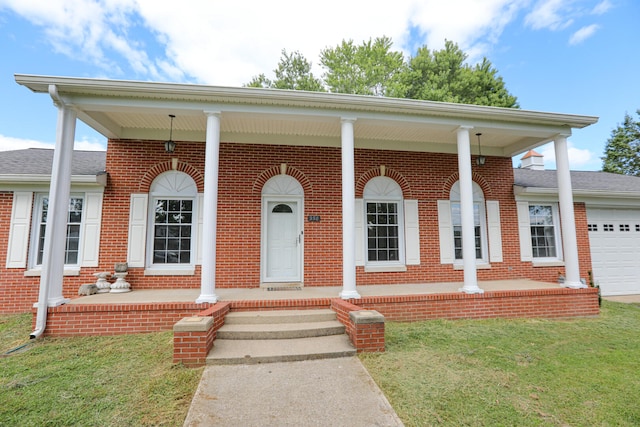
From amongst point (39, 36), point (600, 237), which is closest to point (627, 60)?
point (600, 237)

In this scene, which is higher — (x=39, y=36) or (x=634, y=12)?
(x=39, y=36)

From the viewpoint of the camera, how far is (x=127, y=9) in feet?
29.8

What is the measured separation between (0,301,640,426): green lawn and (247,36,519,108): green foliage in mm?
16432

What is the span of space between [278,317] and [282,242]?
2.50 meters

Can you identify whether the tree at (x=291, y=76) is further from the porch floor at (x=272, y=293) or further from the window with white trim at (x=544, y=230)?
the porch floor at (x=272, y=293)

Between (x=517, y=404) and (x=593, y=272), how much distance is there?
→ 27.0 feet

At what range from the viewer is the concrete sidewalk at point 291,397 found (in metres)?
2.57

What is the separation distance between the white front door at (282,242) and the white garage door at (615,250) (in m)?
8.46

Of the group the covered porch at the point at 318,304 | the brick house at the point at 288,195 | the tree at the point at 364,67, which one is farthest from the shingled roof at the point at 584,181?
the tree at the point at 364,67

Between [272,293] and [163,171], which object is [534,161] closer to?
[272,293]

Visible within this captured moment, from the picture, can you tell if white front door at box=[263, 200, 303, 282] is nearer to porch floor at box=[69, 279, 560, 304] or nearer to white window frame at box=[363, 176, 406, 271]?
porch floor at box=[69, 279, 560, 304]

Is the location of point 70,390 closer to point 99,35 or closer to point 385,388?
point 385,388

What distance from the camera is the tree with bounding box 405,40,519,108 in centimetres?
1798

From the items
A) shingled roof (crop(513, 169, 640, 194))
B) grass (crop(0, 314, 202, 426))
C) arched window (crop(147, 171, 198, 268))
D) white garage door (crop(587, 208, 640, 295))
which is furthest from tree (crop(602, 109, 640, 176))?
grass (crop(0, 314, 202, 426))
